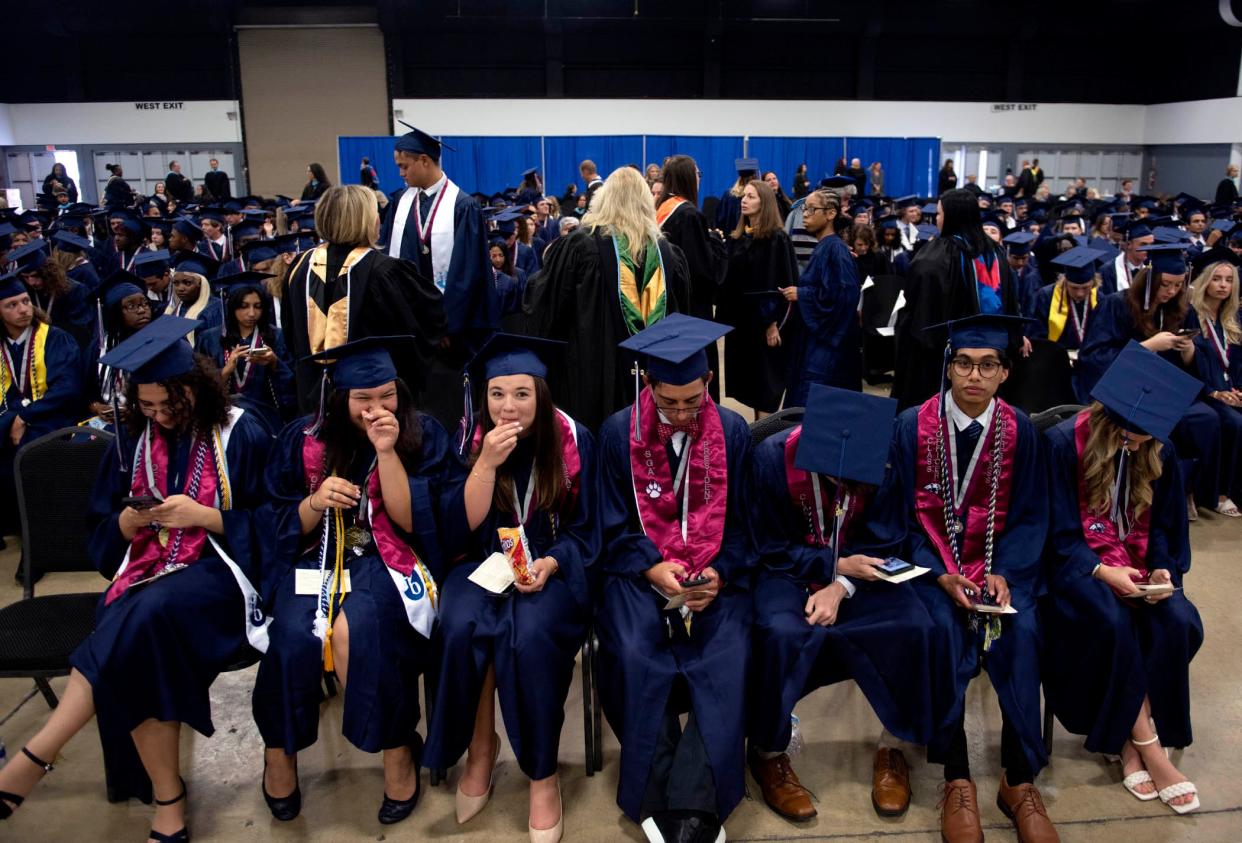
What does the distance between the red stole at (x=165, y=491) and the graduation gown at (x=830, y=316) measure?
3340mm

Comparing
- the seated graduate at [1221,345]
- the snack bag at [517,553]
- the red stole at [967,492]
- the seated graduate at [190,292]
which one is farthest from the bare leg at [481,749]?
the seated graduate at [1221,345]

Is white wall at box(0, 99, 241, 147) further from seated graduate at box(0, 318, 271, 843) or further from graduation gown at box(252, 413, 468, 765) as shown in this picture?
graduation gown at box(252, 413, 468, 765)

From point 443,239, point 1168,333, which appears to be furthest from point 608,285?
point 1168,333

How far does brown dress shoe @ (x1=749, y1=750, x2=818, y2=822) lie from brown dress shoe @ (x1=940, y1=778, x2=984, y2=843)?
367mm

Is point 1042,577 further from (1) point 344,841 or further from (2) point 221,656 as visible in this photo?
(2) point 221,656

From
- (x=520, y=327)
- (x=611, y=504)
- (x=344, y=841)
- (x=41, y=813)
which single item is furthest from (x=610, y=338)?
(x=41, y=813)

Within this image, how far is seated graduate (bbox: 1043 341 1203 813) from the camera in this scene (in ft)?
9.03

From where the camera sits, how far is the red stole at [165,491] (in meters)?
2.85

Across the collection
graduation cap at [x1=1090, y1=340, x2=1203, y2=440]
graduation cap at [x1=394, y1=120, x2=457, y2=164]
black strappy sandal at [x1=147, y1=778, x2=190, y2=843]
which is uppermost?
graduation cap at [x1=394, y1=120, x2=457, y2=164]

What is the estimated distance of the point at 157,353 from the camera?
271 cm

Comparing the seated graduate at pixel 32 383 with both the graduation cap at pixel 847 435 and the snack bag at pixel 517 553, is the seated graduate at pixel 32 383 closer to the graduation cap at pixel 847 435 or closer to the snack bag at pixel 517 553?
the snack bag at pixel 517 553

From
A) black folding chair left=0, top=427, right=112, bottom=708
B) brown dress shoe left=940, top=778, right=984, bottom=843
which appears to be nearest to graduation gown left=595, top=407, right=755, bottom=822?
brown dress shoe left=940, top=778, right=984, bottom=843

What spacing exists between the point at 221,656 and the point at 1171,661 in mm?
2801

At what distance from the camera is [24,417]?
4.66 meters
